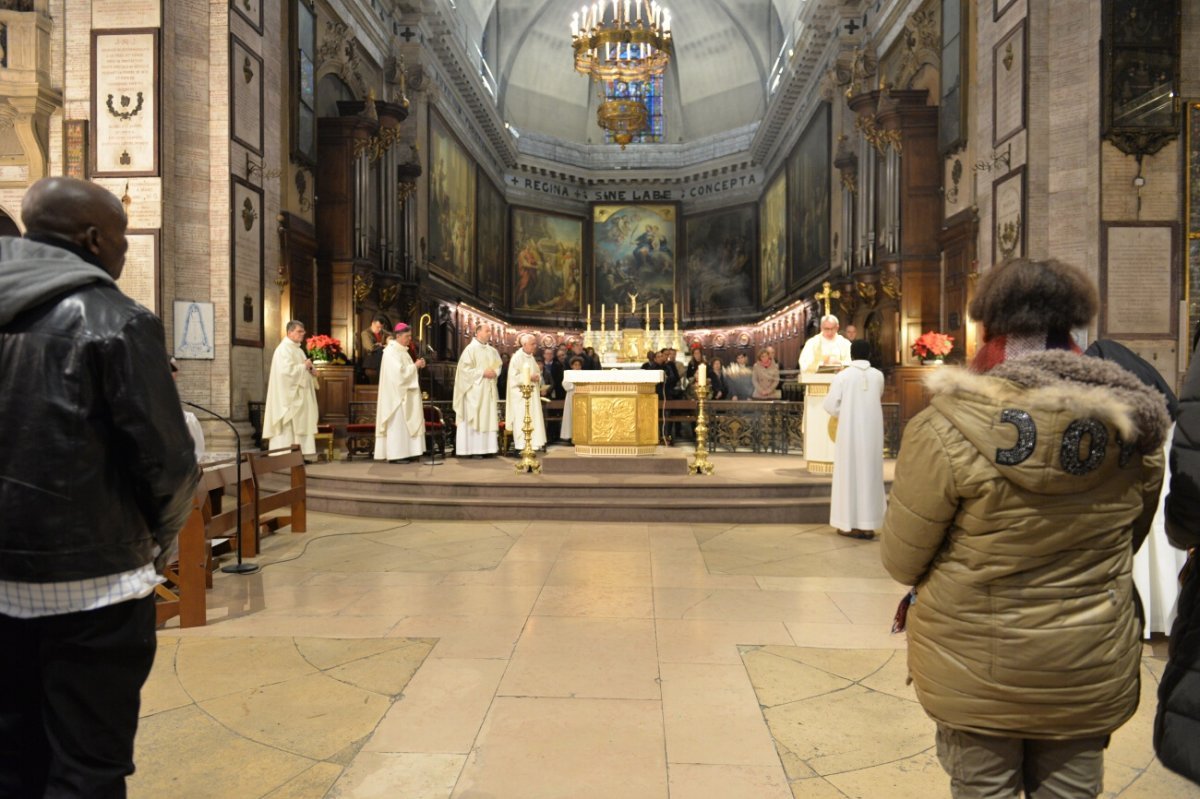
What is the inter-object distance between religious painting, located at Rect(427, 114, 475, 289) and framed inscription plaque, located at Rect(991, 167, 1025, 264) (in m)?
12.4

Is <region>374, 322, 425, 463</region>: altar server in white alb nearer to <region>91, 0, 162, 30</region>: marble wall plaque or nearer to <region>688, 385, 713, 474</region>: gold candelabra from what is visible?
<region>688, 385, 713, 474</region>: gold candelabra

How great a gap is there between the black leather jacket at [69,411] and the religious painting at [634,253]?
83.0 ft

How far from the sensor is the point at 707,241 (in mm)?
26281

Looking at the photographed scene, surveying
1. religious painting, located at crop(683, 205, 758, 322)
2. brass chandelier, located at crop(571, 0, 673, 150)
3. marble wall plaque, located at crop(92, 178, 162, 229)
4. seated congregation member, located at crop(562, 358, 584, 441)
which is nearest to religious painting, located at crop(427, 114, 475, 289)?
brass chandelier, located at crop(571, 0, 673, 150)

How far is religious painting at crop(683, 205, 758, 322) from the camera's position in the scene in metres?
24.9

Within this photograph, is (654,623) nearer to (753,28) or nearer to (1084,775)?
(1084,775)

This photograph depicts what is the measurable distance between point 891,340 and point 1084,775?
13.1 meters

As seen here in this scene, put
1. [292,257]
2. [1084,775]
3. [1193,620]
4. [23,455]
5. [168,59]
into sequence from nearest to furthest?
1. [23,455]
2. [1084,775]
3. [1193,620]
4. [168,59]
5. [292,257]

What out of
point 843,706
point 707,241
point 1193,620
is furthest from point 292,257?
point 707,241

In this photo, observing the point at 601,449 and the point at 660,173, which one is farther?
the point at 660,173

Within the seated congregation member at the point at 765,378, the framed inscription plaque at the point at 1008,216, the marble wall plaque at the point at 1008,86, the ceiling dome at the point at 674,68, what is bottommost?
the seated congregation member at the point at 765,378

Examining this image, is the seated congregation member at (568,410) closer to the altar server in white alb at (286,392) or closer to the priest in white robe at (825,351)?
the altar server in white alb at (286,392)

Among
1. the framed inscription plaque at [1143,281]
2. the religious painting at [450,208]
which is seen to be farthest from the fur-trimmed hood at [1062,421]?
the religious painting at [450,208]

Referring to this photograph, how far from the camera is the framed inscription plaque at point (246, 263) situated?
10555 millimetres
